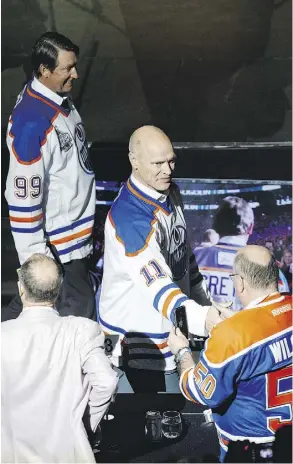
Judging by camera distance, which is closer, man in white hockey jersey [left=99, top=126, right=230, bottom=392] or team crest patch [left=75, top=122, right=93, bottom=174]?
man in white hockey jersey [left=99, top=126, right=230, bottom=392]

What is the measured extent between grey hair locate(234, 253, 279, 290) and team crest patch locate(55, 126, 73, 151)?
1597 mm

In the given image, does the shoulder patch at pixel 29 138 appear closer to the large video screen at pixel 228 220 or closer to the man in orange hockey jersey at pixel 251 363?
the large video screen at pixel 228 220

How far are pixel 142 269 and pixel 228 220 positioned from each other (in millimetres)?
1468

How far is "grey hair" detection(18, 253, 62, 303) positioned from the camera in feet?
11.9

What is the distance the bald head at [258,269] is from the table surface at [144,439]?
3.20 ft

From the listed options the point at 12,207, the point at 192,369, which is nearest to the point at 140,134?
the point at 12,207

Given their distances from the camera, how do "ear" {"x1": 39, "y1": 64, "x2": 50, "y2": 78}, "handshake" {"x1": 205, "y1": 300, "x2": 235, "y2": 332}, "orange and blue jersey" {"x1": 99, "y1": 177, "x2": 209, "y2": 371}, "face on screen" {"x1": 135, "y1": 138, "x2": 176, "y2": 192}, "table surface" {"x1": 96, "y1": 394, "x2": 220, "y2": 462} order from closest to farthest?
"handshake" {"x1": 205, "y1": 300, "x2": 235, "y2": 332} → "table surface" {"x1": 96, "y1": 394, "x2": 220, "y2": 462} → "orange and blue jersey" {"x1": 99, "y1": 177, "x2": 209, "y2": 371} → "face on screen" {"x1": 135, "y1": 138, "x2": 176, "y2": 192} → "ear" {"x1": 39, "y1": 64, "x2": 50, "y2": 78}

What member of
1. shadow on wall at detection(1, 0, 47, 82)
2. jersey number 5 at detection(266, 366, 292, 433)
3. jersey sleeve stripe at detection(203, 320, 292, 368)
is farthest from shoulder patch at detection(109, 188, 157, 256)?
shadow on wall at detection(1, 0, 47, 82)

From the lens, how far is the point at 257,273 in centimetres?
359

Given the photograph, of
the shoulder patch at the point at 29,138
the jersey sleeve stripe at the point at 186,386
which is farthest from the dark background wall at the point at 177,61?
the jersey sleeve stripe at the point at 186,386

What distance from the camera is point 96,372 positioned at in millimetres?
3568

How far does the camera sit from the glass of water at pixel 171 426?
4312mm

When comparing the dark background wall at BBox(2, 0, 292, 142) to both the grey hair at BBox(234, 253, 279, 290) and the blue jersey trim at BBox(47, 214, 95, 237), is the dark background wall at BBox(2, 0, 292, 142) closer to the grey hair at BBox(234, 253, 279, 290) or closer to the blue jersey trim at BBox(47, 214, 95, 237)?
the blue jersey trim at BBox(47, 214, 95, 237)

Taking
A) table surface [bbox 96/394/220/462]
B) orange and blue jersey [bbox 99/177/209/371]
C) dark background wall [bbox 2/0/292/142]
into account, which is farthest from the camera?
dark background wall [bbox 2/0/292/142]
